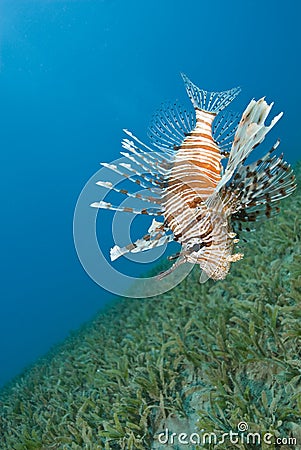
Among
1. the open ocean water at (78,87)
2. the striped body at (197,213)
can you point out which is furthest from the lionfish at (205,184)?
the open ocean water at (78,87)

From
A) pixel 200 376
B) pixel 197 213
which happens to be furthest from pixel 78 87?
pixel 197 213

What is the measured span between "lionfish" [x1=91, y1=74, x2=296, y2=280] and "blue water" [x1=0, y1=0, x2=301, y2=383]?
214 feet

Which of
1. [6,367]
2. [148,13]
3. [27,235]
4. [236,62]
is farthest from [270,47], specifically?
[6,367]

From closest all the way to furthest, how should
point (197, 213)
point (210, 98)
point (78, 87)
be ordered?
point (197, 213) < point (210, 98) < point (78, 87)

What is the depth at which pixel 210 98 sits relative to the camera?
2289 mm

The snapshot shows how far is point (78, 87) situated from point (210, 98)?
261 feet

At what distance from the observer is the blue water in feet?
222

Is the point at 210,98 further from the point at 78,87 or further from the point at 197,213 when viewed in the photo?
the point at 78,87

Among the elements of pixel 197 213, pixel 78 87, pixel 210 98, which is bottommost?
pixel 197 213

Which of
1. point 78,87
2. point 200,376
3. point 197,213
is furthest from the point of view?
point 78,87

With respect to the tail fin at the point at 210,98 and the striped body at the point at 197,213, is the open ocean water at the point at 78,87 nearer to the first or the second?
the tail fin at the point at 210,98

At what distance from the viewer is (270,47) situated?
8081cm

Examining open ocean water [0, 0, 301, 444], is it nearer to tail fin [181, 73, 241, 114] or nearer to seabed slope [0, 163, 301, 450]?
seabed slope [0, 163, 301, 450]

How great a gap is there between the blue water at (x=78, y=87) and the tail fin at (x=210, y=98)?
64997 mm
